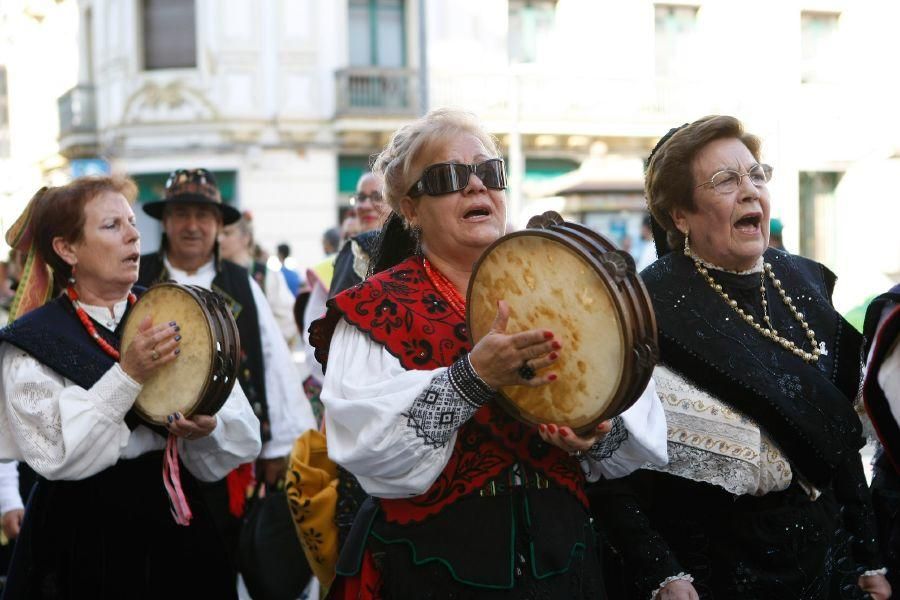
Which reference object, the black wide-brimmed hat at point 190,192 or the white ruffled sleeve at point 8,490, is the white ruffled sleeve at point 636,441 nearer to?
the white ruffled sleeve at point 8,490

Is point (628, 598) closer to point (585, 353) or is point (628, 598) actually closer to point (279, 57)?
point (585, 353)

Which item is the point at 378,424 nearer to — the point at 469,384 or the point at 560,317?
the point at 469,384

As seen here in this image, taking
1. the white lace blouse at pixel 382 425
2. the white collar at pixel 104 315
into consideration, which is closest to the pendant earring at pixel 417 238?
the white lace blouse at pixel 382 425

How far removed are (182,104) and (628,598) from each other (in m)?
18.6

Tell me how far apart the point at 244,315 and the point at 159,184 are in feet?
53.9

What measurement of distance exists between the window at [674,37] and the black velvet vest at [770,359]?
20373mm

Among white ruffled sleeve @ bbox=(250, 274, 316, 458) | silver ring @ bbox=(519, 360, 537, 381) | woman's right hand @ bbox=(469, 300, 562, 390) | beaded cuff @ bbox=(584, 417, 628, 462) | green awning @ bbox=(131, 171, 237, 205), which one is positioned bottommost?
white ruffled sleeve @ bbox=(250, 274, 316, 458)

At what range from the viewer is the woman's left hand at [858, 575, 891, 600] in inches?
128

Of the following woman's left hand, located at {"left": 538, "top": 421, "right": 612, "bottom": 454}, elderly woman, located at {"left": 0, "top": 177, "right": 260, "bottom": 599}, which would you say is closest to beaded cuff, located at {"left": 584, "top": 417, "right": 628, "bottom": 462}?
woman's left hand, located at {"left": 538, "top": 421, "right": 612, "bottom": 454}

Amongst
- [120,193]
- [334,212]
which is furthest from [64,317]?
[334,212]

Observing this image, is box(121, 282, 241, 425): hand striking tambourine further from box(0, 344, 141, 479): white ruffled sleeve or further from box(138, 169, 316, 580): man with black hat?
box(138, 169, 316, 580): man with black hat

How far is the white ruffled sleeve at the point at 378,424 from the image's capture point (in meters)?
2.50

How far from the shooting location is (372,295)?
8.94 ft

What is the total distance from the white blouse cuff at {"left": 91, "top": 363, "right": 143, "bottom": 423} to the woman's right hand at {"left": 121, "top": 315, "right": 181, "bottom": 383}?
26 millimetres
